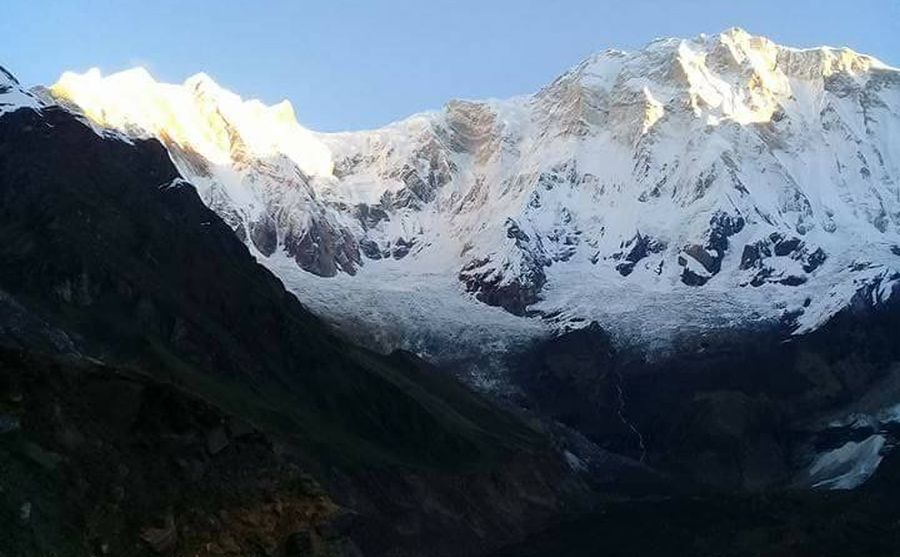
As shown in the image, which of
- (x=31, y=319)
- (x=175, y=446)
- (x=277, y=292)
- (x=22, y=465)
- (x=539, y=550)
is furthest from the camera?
(x=277, y=292)

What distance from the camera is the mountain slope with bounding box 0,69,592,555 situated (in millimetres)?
124750

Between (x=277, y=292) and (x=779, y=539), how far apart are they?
263 ft

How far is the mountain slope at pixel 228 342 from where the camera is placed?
124750 millimetres

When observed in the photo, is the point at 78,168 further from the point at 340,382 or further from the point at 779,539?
the point at 779,539

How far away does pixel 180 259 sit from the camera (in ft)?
511

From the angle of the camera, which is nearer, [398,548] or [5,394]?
[5,394]

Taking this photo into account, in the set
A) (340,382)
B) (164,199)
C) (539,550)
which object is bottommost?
(539,550)

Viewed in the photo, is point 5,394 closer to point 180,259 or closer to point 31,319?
point 31,319

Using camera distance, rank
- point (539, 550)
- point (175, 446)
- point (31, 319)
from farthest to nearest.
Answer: point (539, 550)
point (31, 319)
point (175, 446)

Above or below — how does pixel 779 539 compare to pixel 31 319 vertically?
below

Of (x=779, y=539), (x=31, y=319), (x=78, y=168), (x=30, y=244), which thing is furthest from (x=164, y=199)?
(x=779, y=539)

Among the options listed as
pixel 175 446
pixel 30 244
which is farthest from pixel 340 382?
pixel 175 446

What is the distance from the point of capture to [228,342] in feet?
479

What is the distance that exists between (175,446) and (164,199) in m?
143
